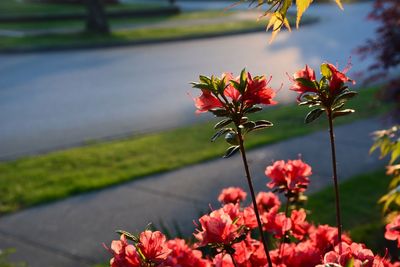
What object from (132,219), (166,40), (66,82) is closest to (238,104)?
(132,219)

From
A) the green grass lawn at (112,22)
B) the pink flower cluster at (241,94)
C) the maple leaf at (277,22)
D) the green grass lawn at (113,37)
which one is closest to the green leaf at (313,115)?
the pink flower cluster at (241,94)

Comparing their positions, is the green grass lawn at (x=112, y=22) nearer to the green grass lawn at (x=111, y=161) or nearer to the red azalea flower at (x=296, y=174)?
the green grass lawn at (x=111, y=161)

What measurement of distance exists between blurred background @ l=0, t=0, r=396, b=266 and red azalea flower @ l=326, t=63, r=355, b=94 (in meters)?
0.15

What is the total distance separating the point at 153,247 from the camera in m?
1.58

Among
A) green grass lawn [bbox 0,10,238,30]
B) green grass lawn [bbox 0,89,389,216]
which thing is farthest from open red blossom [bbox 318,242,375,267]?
green grass lawn [bbox 0,10,238,30]

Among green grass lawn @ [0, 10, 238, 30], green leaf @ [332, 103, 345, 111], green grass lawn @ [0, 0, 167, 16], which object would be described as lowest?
green leaf @ [332, 103, 345, 111]

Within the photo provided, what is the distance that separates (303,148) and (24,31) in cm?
1602

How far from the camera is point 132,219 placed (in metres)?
5.50

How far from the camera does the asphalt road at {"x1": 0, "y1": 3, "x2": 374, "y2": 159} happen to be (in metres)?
9.20

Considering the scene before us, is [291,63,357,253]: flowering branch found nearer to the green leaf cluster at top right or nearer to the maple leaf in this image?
the green leaf cluster at top right

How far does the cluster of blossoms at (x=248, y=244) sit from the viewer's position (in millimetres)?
1576

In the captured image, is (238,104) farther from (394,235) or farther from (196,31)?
(196,31)

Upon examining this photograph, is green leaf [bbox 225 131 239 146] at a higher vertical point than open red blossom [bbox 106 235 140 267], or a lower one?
higher

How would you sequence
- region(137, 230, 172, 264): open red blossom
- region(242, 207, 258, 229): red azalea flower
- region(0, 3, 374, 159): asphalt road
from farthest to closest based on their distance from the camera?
1. region(0, 3, 374, 159): asphalt road
2. region(242, 207, 258, 229): red azalea flower
3. region(137, 230, 172, 264): open red blossom
